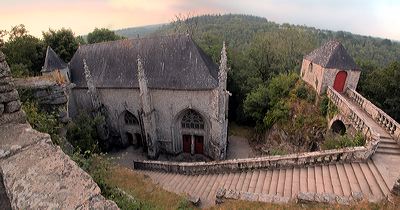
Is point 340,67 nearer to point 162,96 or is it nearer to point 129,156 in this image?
point 162,96

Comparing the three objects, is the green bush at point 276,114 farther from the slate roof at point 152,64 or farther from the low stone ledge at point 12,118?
the low stone ledge at point 12,118

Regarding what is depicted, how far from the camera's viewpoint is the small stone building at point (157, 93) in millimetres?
20109

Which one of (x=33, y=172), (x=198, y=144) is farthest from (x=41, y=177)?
(x=198, y=144)

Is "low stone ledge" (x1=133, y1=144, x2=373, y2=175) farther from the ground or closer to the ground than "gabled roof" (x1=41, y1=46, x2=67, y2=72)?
closer to the ground

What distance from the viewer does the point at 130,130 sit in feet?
77.9

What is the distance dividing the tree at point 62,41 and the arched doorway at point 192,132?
19567 millimetres

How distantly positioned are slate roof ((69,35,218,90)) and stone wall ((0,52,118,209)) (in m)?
15.0

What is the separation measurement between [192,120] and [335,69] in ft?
40.6

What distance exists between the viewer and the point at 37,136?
16.2 feet

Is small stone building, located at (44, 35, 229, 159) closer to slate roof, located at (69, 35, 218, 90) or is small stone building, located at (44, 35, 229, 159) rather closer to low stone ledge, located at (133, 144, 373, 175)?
slate roof, located at (69, 35, 218, 90)

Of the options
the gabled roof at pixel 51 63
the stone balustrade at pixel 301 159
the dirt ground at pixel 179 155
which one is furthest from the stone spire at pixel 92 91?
the stone balustrade at pixel 301 159

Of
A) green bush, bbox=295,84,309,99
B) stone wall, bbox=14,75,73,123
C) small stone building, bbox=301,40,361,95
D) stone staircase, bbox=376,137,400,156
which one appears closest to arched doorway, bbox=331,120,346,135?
small stone building, bbox=301,40,361,95

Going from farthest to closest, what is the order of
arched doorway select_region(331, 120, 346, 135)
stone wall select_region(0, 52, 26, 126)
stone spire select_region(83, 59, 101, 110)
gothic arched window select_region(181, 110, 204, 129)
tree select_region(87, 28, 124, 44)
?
tree select_region(87, 28, 124, 44), gothic arched window select_region(181, 110, 204, 129), stone spire select_region(83, 59, 101, 110), arched doorway select_region(331, 120, 346, 135), stone wall select_region(0, 52, 26, 126)

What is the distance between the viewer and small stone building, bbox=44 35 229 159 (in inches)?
792
